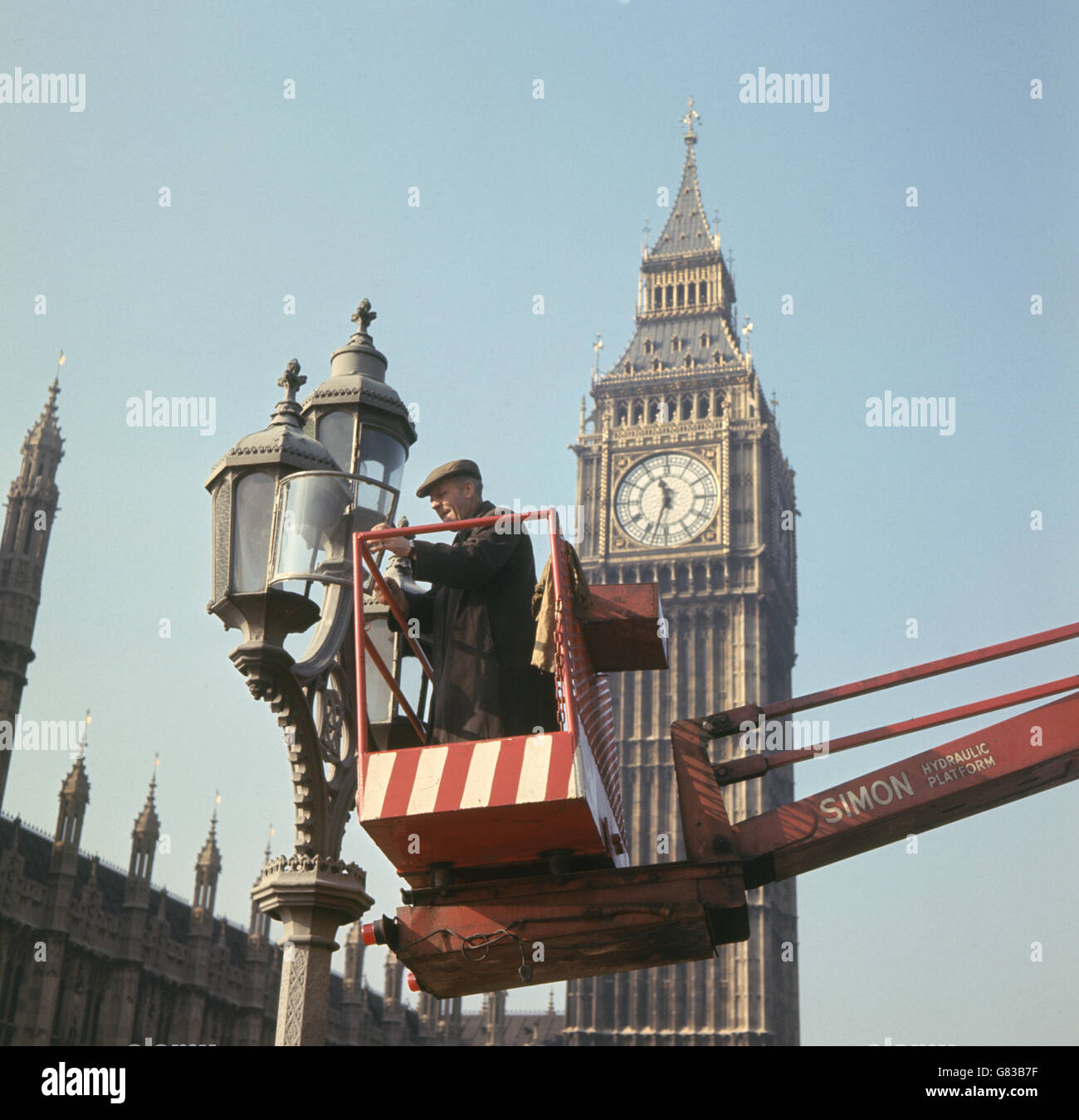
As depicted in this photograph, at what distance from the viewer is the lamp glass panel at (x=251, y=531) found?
6547 millimetres

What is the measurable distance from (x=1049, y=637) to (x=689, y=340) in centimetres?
6039

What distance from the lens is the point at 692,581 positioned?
61156 millimetres

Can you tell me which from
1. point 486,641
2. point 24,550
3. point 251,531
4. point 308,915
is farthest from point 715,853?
point 24,550

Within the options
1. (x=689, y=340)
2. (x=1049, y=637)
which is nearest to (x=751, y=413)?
(x=689, y=340)

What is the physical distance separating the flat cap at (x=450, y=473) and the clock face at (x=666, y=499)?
5500cm

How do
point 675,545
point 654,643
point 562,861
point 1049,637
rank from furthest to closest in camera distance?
point 675,545 < point 1049,637 < point 654,643 < point 562,861

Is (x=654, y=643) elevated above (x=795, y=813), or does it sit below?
above

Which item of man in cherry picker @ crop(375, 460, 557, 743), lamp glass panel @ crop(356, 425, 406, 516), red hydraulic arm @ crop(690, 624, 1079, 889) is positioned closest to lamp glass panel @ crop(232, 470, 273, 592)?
lamp glass panel @ crop(356, 425, 406, 516)

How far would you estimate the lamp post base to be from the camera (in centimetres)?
659

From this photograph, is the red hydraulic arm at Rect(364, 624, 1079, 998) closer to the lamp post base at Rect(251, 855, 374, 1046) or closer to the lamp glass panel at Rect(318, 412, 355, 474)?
the lamp post base at Rect(251, 855, 374, 1046)

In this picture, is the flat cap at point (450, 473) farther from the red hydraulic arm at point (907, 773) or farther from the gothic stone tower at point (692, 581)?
the gothic stone tower at point (692, 581)

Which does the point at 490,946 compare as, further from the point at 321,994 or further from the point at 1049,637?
the point at 1049,637

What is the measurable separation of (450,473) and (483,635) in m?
0.73

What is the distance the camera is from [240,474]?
6785mm
